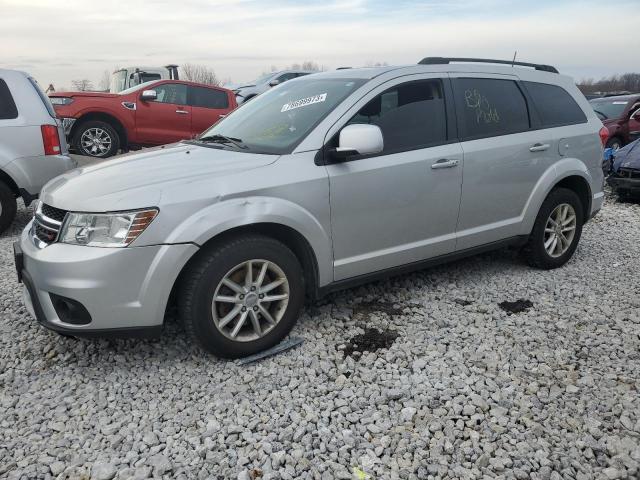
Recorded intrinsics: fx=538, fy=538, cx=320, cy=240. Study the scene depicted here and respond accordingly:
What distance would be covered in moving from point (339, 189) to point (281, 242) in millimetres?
496

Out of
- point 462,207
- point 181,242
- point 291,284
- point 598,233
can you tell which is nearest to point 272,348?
point 291,284

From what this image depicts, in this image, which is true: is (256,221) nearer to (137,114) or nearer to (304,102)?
(304,102)

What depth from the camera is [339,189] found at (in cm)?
340

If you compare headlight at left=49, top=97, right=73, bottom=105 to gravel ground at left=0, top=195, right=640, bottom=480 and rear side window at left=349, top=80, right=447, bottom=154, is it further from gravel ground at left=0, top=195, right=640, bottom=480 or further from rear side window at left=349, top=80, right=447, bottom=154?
rear side window at left=349, top=80, right=447, bottom=154

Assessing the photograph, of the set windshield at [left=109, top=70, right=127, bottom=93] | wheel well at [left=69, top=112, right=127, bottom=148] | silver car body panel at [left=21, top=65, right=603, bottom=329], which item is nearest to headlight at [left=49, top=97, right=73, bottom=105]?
wheel well at [left=69, top=112, right=127, bottom=148]

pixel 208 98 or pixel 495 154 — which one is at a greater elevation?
pixel 208 98

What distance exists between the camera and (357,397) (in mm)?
2943

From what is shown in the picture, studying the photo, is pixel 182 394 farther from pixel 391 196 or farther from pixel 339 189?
pixel 391 196

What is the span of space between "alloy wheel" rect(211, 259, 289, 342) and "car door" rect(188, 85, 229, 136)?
27.1ft

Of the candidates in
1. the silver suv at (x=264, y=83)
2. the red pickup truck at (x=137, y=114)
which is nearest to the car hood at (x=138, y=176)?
the red pickup truck at (x=137, y=114)

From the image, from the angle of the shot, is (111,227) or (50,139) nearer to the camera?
(111,227)

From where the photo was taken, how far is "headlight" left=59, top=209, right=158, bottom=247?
2.83 metres

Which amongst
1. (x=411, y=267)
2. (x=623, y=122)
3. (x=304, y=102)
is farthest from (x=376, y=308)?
(x=623, y=122)

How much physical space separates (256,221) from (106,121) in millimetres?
8267
